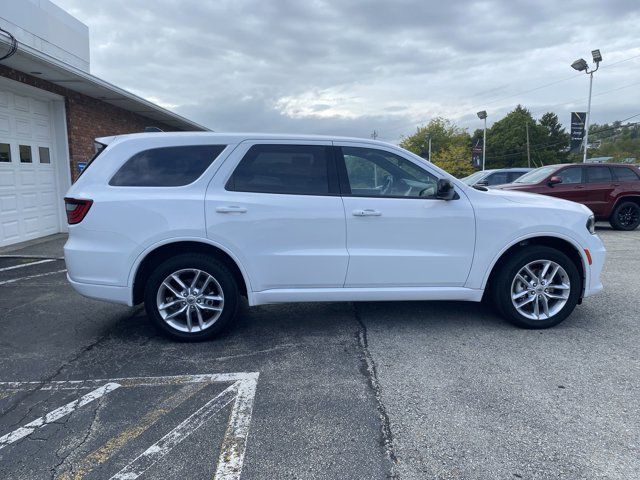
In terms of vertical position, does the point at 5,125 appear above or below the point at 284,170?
above

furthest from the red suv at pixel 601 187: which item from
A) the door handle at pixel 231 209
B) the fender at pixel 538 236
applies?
the door handle at pixel 231 209

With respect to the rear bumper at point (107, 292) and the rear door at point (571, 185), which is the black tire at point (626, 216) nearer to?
the rear door at point (571, 185)

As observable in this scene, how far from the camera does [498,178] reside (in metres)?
14.7

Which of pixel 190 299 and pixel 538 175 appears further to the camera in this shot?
pixel 538 175

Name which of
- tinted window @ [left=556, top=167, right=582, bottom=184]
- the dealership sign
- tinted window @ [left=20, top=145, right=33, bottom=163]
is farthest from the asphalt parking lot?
the dealership sign

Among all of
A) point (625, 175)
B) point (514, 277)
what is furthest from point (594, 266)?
point (625, 175)

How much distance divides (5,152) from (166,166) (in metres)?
6.75

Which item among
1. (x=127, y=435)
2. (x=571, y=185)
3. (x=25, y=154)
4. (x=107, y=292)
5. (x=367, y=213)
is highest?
(x=25, y=154)

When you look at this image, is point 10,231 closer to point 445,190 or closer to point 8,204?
point 8,204

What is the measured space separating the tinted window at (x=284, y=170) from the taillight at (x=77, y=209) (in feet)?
4.03

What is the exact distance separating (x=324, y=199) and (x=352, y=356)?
4.62 feet

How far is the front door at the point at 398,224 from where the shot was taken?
4.07 metres

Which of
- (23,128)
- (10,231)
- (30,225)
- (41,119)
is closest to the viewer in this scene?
(10,231)

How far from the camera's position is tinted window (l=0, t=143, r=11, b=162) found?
859 cm
